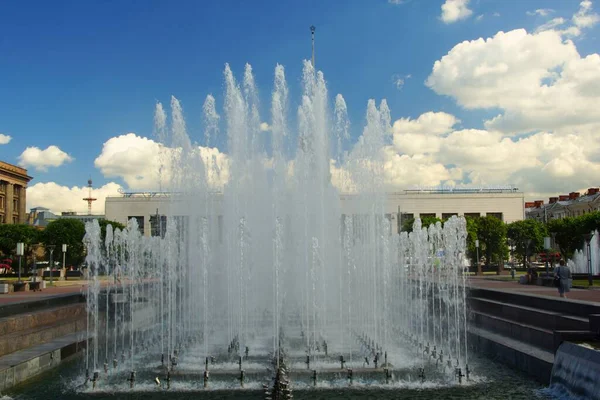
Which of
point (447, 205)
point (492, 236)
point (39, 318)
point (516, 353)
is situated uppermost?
point (447, 205)

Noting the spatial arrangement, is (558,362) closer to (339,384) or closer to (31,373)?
(339,384)

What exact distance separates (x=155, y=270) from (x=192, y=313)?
26984 millimetres

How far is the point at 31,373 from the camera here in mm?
10797

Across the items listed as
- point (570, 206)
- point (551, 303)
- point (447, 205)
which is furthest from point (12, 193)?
point (570, 206)

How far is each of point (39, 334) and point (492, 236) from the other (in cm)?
4853

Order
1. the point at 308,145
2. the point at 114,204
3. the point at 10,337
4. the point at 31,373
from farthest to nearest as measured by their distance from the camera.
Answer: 1. the point at 114,204
2. the point at 308,145
3. the point at 10,337
4. the point at 31,373

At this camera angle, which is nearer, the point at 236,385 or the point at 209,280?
the point at 236,385

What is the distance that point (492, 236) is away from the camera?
180 feet

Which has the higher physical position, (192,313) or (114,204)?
(114,204)

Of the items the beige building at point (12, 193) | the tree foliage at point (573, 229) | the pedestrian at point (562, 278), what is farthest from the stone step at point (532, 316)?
the beige building at point (12, 193)

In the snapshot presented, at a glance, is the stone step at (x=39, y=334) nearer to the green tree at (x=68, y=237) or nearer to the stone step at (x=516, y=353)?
the stone step at (x=516, y=353)

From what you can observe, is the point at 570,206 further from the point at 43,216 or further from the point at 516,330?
the point at 43,216

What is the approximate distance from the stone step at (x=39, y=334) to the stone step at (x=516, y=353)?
10.6 m

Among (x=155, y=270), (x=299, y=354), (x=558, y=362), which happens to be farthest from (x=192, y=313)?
(x=155, y=270)
